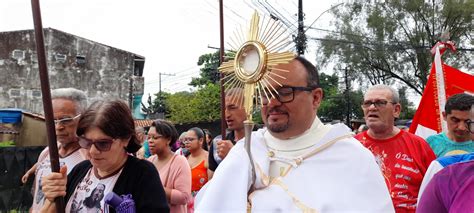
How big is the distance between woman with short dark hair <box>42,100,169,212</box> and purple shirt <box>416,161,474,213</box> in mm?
1309

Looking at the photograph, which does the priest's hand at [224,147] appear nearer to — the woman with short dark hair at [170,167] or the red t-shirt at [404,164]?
the woman with short dark hair at [170,167]

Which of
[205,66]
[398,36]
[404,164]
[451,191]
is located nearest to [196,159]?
[404,164]

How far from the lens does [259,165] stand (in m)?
2.39

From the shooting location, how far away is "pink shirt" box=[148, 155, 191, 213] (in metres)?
3.68

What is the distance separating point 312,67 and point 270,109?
1.23 feet

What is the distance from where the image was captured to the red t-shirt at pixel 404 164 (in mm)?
3406

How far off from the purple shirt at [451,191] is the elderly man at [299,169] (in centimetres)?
26

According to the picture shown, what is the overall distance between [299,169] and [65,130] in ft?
5.22

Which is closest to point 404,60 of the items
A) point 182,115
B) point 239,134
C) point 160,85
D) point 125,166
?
point 182,115

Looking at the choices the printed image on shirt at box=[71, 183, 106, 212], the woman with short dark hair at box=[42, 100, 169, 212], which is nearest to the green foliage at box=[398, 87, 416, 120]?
the woman with short dark hair at box=[42, 100, 169, 212]

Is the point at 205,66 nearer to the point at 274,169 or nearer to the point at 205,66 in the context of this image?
the point at 205,66

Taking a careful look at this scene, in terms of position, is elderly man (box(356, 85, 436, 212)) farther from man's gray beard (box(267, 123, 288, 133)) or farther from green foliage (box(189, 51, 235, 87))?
green foliage (box(189, 51, 235, 87))

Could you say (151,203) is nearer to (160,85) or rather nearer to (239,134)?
(239,134)

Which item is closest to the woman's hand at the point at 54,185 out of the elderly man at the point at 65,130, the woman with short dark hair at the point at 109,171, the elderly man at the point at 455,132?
the woman with short dark hair at the point at 109,171
